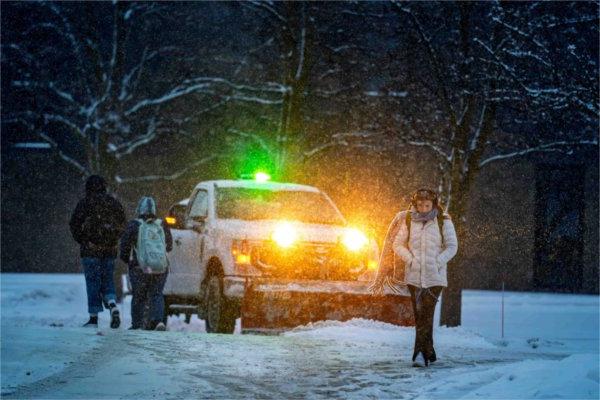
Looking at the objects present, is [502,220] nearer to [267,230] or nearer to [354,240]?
[354,240]

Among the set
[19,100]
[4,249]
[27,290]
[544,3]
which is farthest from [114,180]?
[544,3]

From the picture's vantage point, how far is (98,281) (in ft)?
46.0

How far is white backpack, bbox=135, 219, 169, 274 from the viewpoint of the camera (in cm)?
1375

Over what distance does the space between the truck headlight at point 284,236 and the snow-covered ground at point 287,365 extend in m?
1.03

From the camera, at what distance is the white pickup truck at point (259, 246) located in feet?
42.7

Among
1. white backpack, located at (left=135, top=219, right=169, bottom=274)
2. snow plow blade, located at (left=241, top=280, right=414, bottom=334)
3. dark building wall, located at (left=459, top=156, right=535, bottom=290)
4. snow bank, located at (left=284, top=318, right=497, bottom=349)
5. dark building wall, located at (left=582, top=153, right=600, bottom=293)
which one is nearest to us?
→ snow bank, located at (left=284, top=318, right=497, bottom=349)

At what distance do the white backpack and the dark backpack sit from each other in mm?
343

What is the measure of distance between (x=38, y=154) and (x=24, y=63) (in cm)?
415

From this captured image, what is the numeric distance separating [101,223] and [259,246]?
85.9 inches

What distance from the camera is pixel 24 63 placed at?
2597 cm

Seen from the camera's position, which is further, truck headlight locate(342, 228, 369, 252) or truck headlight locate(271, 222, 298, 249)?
truck headlight locate(342, 228, 369, 252)

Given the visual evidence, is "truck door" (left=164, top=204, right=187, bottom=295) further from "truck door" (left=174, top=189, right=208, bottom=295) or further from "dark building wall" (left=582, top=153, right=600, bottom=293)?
"dark building wall" (left=582, top=153, right=600, bottom=293)

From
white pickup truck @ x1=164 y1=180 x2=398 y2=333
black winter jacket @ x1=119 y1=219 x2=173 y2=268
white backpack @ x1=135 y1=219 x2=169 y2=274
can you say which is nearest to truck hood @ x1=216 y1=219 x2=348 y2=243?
white pickup truck @ x1=164 y1=180 x2=398 y2=333

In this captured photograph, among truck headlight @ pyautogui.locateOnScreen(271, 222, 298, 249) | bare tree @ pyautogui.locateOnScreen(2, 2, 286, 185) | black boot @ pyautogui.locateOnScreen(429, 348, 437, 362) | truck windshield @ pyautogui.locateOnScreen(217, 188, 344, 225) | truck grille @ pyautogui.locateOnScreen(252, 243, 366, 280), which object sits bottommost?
black boot @ pyautogui.locateOnScreen(429, 348, 437, 362)
